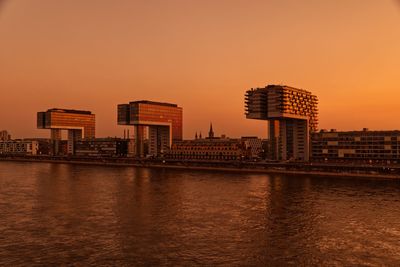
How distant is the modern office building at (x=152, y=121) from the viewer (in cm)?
17850

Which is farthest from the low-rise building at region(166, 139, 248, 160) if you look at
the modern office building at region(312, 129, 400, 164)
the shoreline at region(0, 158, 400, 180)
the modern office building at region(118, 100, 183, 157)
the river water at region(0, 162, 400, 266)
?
the river water at region(0, 162, 400, 266)

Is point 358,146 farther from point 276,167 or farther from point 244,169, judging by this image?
point 244,169

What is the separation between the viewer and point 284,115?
142 meters

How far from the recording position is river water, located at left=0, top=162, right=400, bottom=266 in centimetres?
3041

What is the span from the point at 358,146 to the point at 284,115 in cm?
2700

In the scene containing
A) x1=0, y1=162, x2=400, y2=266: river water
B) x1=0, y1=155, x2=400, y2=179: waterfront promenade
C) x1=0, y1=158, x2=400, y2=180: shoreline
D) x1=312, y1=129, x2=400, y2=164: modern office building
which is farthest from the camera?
x1=312, y1=129, x2=400, y2=164: modern office building

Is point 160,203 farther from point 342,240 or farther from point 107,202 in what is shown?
point 342,240

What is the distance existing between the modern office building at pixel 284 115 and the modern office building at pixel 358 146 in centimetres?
514

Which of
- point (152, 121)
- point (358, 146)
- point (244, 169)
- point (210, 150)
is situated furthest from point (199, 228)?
point (152, 121)

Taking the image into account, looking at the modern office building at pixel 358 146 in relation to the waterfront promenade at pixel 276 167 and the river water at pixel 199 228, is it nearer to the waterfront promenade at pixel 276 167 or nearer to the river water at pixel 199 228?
the waterfront promenade at pixel 276 167

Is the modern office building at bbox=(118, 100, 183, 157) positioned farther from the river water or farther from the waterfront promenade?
the river water

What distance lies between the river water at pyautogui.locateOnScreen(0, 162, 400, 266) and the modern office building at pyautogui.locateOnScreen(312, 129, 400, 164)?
68925mm

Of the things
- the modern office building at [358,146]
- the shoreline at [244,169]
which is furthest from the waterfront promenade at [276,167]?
the modern office building at [358,146]

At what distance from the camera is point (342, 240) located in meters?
35.9
